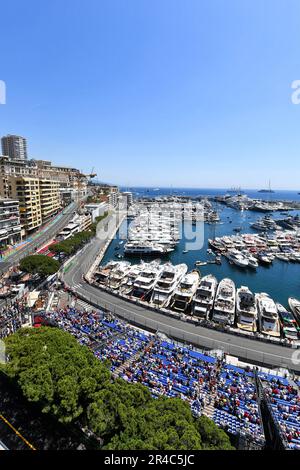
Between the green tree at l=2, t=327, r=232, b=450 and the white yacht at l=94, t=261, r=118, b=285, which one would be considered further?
the white yacht at l=94, t=261, r=118, b=285

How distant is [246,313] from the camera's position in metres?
30.4

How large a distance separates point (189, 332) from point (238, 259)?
1324 inches

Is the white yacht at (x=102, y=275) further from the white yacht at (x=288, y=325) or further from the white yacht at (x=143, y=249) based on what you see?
the white yacht at (x=288, y=325)

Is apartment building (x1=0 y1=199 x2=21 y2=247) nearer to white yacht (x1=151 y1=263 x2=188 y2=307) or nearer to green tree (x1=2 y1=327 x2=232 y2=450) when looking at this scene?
white yacht (x1=151 y1=263 x2=188 y2=307)

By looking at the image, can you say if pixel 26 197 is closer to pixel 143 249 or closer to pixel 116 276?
pixel 143 249

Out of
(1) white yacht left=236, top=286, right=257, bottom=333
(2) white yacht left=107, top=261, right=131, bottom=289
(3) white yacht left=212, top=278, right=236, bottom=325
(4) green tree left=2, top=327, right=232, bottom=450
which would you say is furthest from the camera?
(2) white yacht left=107, top=261, right=131, bottom=289

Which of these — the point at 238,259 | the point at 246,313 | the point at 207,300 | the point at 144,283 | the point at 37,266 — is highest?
the point at 37,266

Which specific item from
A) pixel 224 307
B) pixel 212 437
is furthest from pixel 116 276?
pixel 212 437

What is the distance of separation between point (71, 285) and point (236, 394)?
2819 cm

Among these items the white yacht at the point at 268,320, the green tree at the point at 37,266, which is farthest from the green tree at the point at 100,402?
the green tree at the point at 37,266

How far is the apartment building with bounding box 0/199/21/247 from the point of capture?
5436 cm

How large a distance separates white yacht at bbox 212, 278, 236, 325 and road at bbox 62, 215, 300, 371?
4051mm

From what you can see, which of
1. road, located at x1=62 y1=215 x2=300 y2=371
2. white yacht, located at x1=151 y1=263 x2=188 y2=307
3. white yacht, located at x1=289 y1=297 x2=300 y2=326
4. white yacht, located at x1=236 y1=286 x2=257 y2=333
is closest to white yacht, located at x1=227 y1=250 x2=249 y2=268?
white yacht, located at x1=289 y1=297 x2=300 y2=326
